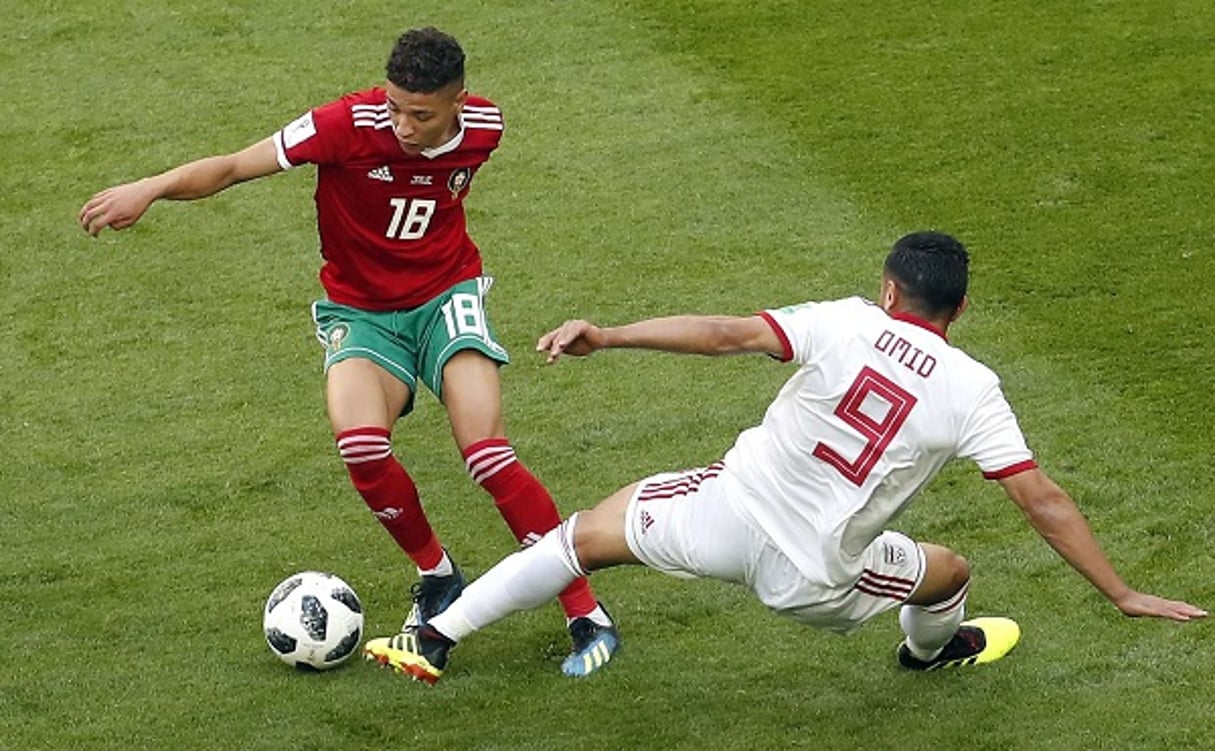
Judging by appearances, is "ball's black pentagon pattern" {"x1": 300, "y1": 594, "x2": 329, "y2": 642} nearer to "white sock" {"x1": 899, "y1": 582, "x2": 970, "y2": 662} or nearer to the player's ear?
"white sock" {"x1": 899, "y1": 582, "x2": 970, "y2": 662}

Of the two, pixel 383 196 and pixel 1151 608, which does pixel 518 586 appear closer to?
pixel 383 196

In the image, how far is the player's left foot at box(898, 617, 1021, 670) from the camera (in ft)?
21.5

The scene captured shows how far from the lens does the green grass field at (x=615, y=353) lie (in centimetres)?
649

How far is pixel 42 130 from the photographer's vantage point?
10984mm

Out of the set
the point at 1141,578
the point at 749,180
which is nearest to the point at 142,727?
the point at 1141,578

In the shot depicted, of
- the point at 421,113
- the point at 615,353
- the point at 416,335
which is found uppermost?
the point at 421,113

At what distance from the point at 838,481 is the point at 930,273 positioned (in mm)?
612

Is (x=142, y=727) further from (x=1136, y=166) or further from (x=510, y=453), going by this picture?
(x=1136, y=166)

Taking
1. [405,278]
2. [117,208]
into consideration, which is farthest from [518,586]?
[117,208]

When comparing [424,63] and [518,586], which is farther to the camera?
[424,63]

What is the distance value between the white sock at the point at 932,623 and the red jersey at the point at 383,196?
6.02 ft

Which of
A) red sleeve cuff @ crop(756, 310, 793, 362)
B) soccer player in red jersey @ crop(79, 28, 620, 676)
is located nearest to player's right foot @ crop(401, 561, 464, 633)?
soccer player in red jersey @ crop(79, 28, 620, 676)

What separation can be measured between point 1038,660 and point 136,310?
14.9 feet

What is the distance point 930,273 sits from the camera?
5.66m
